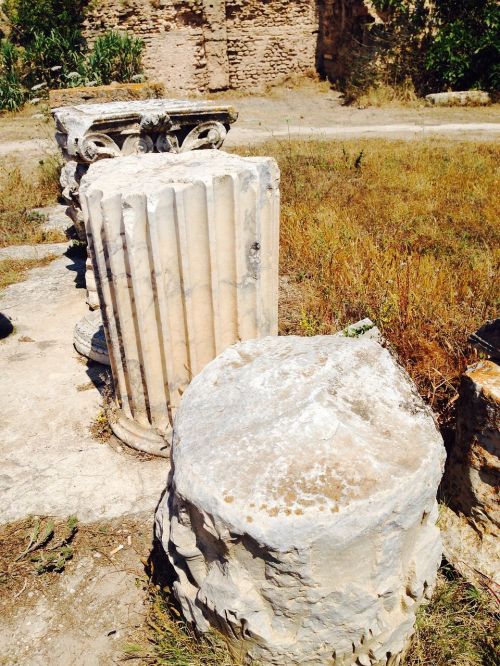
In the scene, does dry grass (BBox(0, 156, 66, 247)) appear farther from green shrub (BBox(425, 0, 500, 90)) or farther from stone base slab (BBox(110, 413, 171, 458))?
green shrub (BBox(425, 0, 500, 90))

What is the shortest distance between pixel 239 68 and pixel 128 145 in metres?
14.1

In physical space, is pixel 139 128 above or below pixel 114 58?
above

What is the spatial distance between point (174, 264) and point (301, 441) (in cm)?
130

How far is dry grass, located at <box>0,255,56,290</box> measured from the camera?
18.2ft

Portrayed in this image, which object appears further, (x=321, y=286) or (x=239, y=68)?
(x=239, y=68)

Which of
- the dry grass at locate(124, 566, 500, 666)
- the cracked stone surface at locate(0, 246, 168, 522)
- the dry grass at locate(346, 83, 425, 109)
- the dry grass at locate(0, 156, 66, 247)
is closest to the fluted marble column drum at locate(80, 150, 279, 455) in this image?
the cracked stone surface at locate(0, 246, 168, 522)

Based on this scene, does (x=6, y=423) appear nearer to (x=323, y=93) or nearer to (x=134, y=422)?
(x=134, y=422)

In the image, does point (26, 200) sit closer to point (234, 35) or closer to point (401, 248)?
point (401, 248)

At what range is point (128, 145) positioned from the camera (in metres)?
4.40

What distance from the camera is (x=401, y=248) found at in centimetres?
535

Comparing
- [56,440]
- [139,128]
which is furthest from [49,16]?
[56,440]

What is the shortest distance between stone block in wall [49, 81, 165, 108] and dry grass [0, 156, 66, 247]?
968 millimetres

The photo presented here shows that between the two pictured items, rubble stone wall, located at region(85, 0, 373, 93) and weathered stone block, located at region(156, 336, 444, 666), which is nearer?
weathered stone block, located at region(156, 336, 444, 666)

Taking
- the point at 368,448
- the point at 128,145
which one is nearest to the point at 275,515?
the point at 368,448
